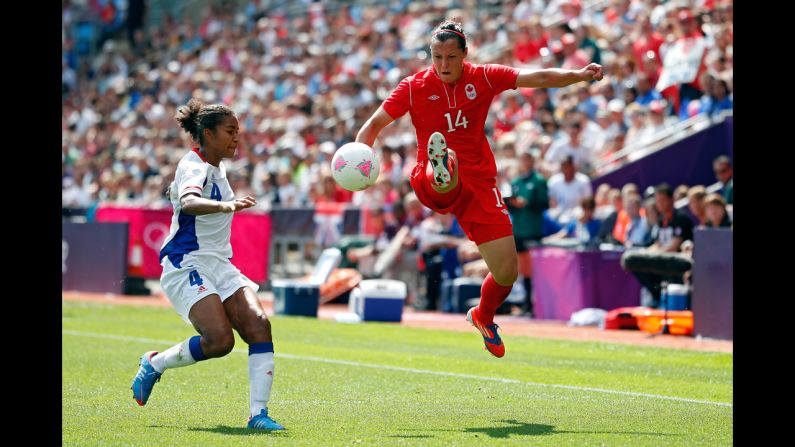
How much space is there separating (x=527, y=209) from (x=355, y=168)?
8927 millimetres

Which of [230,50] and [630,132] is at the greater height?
[230,50]

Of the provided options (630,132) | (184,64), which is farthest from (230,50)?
(630,132)

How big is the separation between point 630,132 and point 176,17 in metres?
24.0

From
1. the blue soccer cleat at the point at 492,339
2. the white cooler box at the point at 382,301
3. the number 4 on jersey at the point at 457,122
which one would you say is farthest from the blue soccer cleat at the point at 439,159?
the white cooler box at the point at 382,301

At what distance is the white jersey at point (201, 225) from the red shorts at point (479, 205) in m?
1.86

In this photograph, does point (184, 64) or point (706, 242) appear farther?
point (184, 64)

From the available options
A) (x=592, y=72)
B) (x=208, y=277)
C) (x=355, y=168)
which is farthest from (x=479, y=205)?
(x=208, y=277)

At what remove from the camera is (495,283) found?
9.66 meters

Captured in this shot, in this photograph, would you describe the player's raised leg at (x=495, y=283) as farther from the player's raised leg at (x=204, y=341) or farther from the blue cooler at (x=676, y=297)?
the blue cooler at (x=676, y=297)

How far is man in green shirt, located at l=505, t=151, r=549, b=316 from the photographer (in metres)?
17.3

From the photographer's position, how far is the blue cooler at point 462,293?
18094 millimetres

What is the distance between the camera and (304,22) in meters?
32.5

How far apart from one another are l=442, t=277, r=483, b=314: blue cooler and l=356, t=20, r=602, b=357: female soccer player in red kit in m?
8.41
